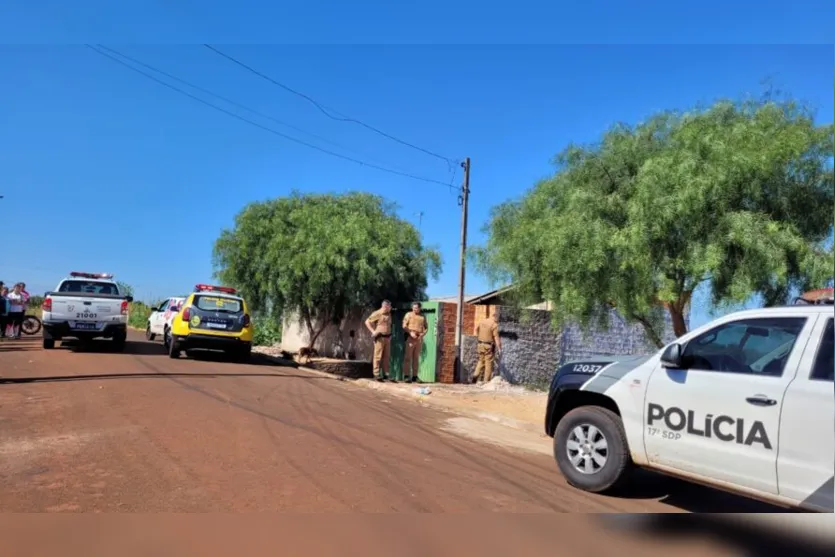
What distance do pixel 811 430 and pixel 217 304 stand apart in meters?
13.6

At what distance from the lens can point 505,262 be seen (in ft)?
37.6

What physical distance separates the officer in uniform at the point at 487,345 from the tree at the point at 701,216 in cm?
502

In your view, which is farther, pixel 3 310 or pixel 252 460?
pixel 3 310

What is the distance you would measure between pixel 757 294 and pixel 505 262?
4158 millimetres

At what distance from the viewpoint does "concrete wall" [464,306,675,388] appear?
16.4m

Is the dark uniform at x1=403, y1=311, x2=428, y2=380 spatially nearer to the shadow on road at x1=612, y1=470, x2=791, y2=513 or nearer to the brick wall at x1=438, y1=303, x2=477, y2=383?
the brick wall at x1=438, y1=303, x2=477, y2=383

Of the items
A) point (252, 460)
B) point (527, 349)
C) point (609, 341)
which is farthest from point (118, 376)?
point (609, 341)

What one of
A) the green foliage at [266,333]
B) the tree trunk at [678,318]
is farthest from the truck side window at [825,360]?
the green foliage at [266,333]

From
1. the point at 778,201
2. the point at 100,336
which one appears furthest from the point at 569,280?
the point at 100,336

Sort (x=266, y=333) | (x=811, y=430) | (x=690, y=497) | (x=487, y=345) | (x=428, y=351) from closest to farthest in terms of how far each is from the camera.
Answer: (x=811, y=430)
(x=690, y=497)
(x=487, y=345)
(x=428, y=351)
(x=266, y=333)

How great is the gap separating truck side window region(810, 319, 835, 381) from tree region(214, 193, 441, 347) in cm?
1418

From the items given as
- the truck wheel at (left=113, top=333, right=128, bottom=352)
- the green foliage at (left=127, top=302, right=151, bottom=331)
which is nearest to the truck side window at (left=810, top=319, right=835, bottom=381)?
the truck wheel at (left=113, top=333, right=128, bottom=352)

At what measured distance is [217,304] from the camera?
51.0ft

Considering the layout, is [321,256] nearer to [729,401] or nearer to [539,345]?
[539,345]
